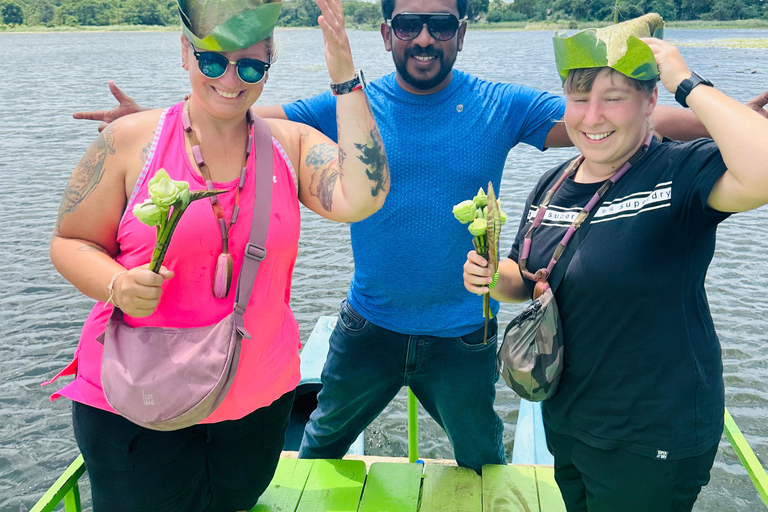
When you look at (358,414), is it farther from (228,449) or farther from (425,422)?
(425,422)

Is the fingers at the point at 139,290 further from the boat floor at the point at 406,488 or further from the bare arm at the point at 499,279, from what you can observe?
the boat floor at the point at 406,488

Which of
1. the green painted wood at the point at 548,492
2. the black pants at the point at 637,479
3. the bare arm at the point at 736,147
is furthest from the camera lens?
the green painted wood at the point at 548,492

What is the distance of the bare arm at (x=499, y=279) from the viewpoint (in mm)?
2350

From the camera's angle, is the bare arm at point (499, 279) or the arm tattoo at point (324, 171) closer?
the bare arm at point (499, 279)

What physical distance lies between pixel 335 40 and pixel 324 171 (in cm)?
51

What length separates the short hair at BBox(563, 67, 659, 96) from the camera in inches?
85.5

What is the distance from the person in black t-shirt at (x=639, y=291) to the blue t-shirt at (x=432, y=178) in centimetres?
78

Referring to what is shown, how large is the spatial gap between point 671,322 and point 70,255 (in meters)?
2.08

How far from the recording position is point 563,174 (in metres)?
2.47

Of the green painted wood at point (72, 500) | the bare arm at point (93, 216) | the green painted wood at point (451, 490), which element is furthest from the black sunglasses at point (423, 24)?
the green painted wood at point (72, 500)

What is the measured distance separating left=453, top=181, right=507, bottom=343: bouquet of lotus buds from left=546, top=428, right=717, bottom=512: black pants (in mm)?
737

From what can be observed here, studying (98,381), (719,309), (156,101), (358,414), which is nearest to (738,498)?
(719,309)

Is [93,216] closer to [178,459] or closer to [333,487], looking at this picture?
[178,459]

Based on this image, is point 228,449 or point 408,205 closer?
point 228,449
